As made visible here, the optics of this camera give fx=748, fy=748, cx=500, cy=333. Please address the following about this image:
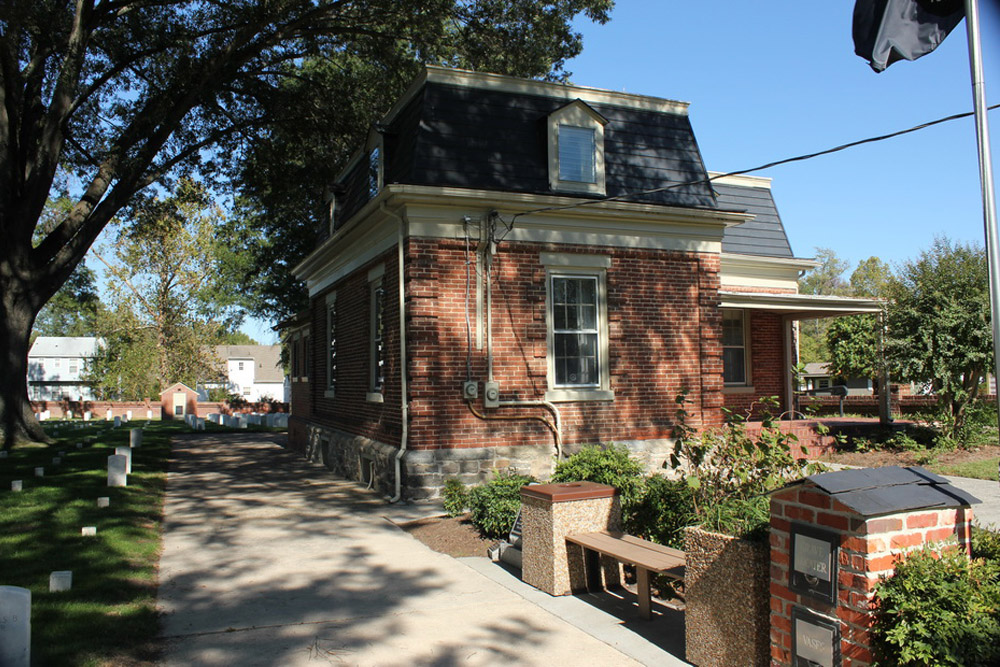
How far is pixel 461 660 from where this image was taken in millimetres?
5332

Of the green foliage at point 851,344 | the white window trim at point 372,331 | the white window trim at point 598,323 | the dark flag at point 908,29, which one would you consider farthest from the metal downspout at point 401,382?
the green foliage at point 851,344

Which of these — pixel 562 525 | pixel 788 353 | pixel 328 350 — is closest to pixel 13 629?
pixel 562 525

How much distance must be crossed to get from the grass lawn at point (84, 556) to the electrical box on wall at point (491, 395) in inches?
197

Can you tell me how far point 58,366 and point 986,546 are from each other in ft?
289

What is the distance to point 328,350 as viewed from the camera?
60.3 ft

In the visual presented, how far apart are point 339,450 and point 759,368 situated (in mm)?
10439

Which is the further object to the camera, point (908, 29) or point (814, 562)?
point (908, 29)

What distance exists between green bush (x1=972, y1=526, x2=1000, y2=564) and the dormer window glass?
9542mm

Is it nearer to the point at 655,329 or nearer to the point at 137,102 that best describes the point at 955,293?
the point at 655,329

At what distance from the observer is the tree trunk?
16.8 meters

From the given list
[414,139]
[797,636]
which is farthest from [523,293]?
[797,636]

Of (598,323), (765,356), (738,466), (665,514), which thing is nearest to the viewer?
(738,466)

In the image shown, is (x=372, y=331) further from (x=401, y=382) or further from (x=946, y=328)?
(x=946, y=328)

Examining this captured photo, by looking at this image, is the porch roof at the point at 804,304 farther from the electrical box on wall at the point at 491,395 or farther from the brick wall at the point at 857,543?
the brick wall at the point at 857,543
